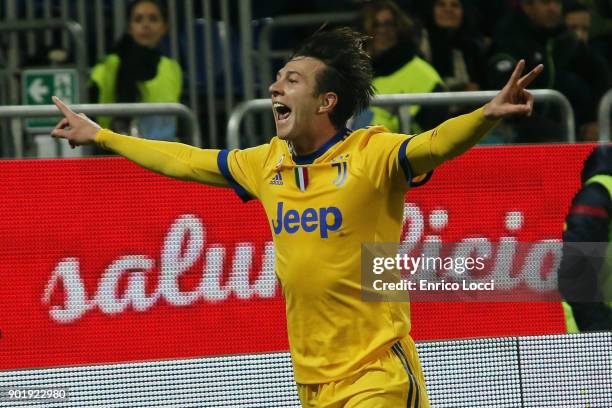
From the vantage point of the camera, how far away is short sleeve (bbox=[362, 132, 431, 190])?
5.59m

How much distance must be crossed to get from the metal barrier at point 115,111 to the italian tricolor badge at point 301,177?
9.66 ft

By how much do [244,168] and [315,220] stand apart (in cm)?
58

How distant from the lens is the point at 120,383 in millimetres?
7828

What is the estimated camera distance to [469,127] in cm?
522

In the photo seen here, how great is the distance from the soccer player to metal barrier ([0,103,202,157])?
114 inches

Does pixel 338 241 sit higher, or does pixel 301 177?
pixel 301 177

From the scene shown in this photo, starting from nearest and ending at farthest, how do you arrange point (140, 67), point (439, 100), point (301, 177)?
point (301, 177)
point (439, 100)
point (140, 67)

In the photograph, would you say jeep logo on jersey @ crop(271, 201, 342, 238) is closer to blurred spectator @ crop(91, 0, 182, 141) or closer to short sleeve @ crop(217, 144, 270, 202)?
short sleeve @ crop(217, 144, 270, 202)

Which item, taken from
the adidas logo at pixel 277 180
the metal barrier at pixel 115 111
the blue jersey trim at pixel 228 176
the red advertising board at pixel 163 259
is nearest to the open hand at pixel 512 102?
the adidas logo at pixel 277 180

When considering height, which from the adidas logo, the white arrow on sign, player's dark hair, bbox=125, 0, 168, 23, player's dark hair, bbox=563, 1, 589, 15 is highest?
player's dark hair, bbox=125, 0, 168, 23

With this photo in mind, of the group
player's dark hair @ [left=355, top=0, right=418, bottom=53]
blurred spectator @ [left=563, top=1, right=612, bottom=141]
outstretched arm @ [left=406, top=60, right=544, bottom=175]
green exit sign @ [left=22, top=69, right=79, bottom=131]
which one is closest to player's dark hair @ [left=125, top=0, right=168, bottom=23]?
green exit sign @ [left=22, top=69, right=79, bottom=131]

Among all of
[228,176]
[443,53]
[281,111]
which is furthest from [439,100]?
[281,111]

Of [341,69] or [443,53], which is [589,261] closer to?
[341,69]

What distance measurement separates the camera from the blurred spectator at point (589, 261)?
8.09m
